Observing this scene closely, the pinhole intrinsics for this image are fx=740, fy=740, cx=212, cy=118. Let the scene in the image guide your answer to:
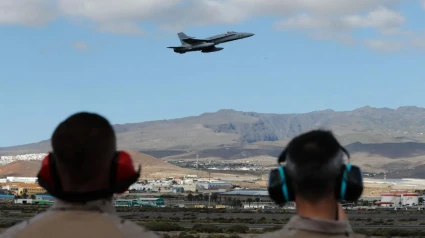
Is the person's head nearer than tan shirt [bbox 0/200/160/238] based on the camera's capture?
No

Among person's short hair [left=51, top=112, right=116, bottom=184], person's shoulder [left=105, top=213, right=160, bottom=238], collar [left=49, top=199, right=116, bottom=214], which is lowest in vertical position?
person's shoulder [left=105, top=213, right=160, bottom=238]

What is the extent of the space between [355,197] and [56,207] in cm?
207

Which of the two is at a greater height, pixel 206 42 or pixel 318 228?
pixel 206 42

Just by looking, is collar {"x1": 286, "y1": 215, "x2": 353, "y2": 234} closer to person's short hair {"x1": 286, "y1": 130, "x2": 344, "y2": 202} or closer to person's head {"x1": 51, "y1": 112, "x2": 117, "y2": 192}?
person's short hair {"x1": 286, "y1": 130, "x2": 344, "y2": 202}

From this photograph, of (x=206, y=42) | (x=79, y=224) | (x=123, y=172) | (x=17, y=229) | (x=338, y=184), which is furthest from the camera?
(x=206, y=42)

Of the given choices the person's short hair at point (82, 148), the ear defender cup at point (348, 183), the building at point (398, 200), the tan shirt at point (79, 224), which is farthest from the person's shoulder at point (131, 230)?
the building at point (398, 200)

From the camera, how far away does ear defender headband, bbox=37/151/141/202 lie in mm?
4848

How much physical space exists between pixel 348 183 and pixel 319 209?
0.98ft

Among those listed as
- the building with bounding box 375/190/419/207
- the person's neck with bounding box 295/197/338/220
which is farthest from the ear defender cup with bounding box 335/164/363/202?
the building with bounding box 375/190/419/207

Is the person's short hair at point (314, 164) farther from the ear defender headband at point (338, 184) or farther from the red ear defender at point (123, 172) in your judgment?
the red ear defender at point (123, 172)

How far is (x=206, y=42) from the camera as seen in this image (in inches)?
3984

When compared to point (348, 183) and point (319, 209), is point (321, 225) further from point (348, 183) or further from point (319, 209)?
point (348, 183)

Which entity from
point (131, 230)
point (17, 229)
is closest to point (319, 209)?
point (131, 230)

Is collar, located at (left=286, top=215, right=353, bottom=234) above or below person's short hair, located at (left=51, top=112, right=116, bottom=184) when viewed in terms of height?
below
